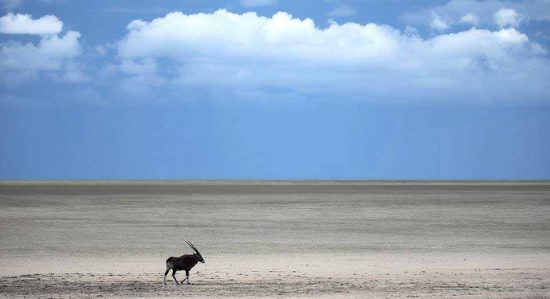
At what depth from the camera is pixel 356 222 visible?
96.9 feet

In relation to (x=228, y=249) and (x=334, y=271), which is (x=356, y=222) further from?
(x=334, y=271)

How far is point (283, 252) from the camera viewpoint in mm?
19812

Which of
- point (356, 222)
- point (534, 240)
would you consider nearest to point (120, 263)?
point (534, 240)

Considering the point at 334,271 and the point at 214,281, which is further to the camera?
the point at 334,271

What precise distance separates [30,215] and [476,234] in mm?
16883

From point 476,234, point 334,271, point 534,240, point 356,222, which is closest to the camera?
point 334,271

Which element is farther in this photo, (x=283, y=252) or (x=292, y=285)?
(x=283, y=252)

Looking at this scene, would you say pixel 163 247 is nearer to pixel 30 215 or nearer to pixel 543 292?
pixel 543 292

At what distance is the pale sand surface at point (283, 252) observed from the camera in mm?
13391

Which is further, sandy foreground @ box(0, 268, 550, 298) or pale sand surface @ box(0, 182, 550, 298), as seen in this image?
pale sand surface @ box(0, 182, 550, 298)

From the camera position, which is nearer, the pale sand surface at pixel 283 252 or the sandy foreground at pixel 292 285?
the sandy foreground at pixel 292 285

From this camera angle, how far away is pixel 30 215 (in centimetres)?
3325

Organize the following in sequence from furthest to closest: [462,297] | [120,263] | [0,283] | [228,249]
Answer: [228,249]
[120,263]
[0,283]
[462,297]

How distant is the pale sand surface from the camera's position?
13391 mm
